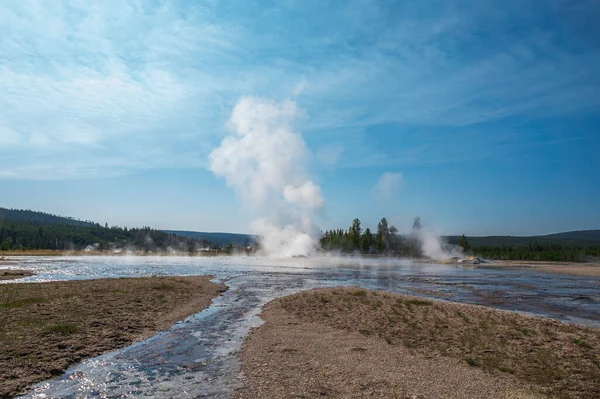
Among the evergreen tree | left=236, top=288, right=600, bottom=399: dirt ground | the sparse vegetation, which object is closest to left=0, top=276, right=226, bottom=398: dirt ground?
left=236, top=288, right=600, bottom=399: dirt ground

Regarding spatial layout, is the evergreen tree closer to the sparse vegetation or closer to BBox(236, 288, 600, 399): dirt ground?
the sparse vegetation

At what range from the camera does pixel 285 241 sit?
189625mm

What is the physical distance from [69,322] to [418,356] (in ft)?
62.6

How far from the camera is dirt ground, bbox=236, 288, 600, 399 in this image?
13250 millimetres

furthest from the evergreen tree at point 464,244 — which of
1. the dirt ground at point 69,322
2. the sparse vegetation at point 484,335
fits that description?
the dirt ground at point 69,322

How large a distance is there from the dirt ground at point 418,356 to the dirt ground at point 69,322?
23.3 feet

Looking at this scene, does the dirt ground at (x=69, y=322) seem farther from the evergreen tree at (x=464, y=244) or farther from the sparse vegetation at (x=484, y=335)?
the evergreen tree at (x=464, y=244)

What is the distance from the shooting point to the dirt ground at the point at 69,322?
15.0m

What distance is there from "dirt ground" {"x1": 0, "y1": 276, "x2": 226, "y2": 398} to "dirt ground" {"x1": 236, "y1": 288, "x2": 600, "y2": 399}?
Answer: 709 centimetres

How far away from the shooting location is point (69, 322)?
71.8ft

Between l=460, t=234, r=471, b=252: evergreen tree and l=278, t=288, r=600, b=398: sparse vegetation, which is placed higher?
l=460, t=234, r=471, b=252: evergreen tree

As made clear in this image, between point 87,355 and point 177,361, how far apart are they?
13.5 feet

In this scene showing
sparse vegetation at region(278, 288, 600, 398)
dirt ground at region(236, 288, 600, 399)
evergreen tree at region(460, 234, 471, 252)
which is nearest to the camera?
dirt ground at region(236, 288, 600, 399)

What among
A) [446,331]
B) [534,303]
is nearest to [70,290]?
[446,331]
